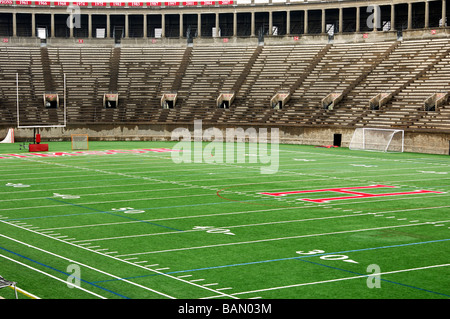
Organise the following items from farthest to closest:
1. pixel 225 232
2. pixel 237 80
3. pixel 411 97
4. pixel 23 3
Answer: pixel 23 3 < pixel 237 80 < pixel 411 97 < pixel 225 232

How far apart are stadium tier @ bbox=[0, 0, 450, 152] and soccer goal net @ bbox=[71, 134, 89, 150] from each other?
1.30 metres

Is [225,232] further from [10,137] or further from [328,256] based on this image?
[10,137]

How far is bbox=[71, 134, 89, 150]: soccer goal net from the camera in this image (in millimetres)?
40638

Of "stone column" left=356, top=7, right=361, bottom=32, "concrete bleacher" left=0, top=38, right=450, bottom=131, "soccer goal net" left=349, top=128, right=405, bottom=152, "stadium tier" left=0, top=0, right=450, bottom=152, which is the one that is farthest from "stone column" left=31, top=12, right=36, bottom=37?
"soccer goal net" left=349, top=128, right=405, bottom=152

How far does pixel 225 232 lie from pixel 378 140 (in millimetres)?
27794

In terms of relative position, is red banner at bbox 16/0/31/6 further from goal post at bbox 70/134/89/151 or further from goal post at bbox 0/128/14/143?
goal post at bbox 0/128/14/143

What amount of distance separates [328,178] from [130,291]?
16466 millimetres

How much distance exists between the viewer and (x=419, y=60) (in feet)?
157

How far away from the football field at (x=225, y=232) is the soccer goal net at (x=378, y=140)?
10.9 meters

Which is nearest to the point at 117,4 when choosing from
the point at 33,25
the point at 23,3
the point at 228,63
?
the point at 33,25

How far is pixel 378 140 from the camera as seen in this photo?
40.2m

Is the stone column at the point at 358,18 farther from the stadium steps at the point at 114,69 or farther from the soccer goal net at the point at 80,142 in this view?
the soccer goal net at the point at 80,142
